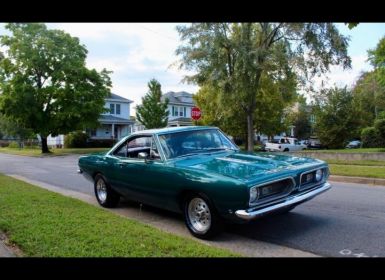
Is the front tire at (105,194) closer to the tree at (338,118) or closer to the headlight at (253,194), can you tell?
the headlight at (253,194)

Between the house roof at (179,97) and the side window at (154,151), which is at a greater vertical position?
the house roof at (179,97)

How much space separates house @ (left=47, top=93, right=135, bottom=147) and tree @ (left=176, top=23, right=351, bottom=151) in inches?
1158

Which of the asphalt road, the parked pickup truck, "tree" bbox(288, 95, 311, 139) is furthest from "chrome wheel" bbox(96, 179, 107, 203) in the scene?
"tree" bbox(288, 95, 311, 139)

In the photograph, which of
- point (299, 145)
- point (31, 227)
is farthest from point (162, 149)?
point (299, 145)

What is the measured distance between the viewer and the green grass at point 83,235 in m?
4.91

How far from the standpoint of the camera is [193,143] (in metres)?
6.91

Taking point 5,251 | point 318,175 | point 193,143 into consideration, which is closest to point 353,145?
point 318,175

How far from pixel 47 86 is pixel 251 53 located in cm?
2046

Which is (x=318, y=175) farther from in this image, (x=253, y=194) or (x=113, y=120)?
(x=113, y=120)

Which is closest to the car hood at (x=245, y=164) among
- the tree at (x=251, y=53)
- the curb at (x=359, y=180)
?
the curb at (x=359, y=180)

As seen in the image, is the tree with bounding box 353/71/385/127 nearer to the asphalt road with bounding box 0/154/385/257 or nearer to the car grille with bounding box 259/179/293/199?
the asphalt road with bounding box 0/154/385/257

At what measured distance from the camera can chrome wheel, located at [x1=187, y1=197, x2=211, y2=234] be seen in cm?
576

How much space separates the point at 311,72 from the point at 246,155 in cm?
1885

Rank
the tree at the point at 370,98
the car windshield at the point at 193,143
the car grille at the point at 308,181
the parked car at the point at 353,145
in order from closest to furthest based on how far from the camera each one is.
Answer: the car grille at the point at 308,181 < the car windshield at the point at 193,143 < the tree at the point at 370,98 < the parked car at the point at 353,145
